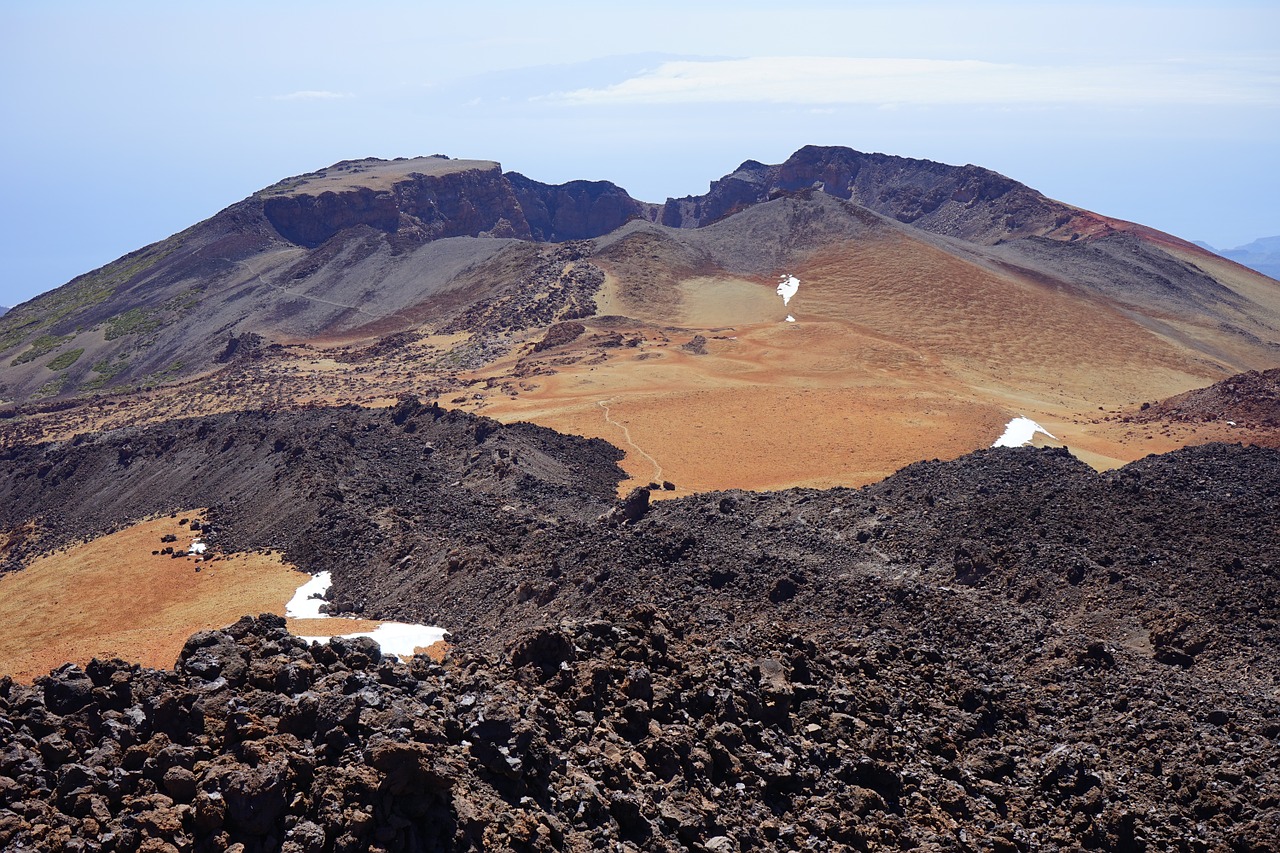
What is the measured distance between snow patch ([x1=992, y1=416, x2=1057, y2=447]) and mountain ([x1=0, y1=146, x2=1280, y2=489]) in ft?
2.45

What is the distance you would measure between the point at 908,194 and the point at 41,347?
4139 inches

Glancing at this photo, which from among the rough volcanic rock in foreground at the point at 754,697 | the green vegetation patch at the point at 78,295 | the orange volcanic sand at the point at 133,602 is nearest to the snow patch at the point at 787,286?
the rough volcanic rock in foreground at the point at 754,697

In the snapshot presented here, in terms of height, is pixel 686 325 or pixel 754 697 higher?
pixel 686 325

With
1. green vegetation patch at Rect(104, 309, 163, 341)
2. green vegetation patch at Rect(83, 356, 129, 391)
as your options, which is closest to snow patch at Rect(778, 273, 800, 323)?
green vegetation patch at Rect(83, 356, 129, 391)

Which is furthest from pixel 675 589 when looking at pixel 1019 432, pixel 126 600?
pixel 1019 432

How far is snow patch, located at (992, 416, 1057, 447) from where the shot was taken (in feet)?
134

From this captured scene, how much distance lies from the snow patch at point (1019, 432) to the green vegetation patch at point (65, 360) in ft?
251

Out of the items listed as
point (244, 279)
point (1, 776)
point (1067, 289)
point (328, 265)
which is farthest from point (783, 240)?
point (1, 776)

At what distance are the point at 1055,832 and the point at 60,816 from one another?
10.6m

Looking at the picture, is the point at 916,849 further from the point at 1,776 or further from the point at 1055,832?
the point at 1,776

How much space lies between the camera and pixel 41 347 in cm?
8694

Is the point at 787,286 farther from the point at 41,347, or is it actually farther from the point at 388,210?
the point at 41,347

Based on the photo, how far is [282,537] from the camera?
29875mm

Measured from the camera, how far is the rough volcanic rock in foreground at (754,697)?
9094 millimetres
